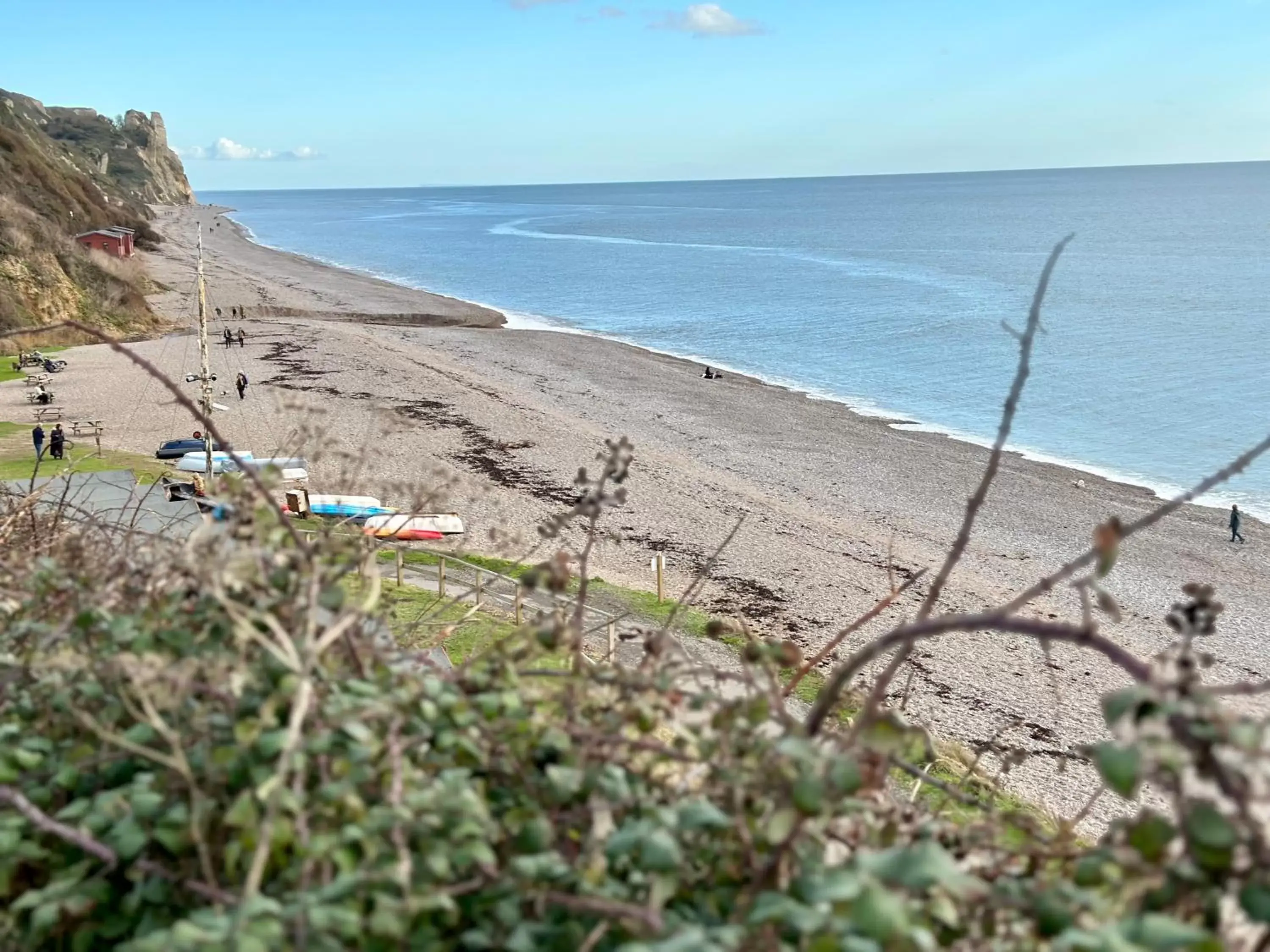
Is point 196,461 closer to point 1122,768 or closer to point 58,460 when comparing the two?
point 58,460

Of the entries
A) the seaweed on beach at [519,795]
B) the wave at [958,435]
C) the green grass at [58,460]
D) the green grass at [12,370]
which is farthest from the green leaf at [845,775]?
the green grass at [12,370]

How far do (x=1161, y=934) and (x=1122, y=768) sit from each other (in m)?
0.24

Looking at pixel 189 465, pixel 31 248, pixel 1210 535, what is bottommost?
pixel 1210 535

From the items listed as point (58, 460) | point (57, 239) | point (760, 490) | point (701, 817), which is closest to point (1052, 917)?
point (701, 817)

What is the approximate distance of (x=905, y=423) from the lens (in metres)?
42.3

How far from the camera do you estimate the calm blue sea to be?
141 ft

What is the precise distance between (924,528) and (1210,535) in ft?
26.0

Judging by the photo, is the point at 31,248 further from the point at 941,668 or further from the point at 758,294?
the point at 758,294

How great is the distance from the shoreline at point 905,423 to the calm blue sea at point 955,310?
8.9 inches

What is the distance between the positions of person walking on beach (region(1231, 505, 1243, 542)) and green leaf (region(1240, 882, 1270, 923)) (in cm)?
3059

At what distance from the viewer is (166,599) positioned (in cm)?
272

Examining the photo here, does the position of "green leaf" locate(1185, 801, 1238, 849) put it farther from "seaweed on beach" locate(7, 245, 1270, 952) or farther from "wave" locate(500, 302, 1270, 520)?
"wave" locate(500, 302, 1270, 520)

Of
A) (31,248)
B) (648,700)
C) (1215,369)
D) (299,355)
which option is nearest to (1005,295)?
(1215,369)

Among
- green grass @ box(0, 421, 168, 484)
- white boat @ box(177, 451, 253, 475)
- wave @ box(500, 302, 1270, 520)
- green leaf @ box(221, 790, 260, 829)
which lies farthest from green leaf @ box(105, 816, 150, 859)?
wave @ box(500, 302, 1270, 520)
